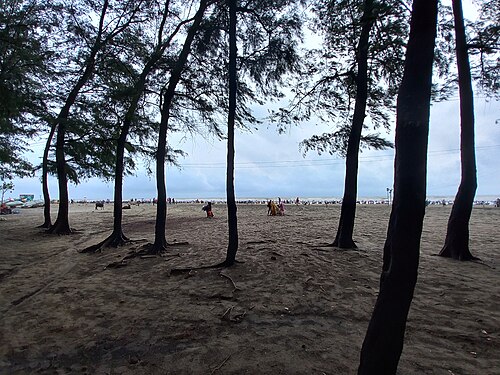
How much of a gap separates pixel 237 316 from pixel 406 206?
3510mm

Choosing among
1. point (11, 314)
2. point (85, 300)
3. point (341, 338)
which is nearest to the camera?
point (341, 338)

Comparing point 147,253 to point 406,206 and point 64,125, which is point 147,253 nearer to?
point 64,125

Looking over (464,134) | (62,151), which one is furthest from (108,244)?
(464,134)

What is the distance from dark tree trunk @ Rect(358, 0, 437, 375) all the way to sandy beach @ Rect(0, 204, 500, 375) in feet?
3.24

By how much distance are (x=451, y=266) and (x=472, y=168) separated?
3.26 meters

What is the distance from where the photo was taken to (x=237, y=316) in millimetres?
5031

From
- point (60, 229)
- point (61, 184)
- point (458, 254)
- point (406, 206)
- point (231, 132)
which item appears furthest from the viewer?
point (60, 229)

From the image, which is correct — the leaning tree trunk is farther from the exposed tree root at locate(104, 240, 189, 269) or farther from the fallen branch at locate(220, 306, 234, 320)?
the fallen branch at locate(220, 306, 234, 320)

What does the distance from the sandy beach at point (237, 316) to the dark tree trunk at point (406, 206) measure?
38.9 inches

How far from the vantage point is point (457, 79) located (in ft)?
32.0

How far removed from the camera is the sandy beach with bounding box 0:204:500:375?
3680 millimetres

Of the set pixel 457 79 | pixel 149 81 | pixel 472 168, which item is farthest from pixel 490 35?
pixel 149 81

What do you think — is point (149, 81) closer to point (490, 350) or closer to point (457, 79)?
point (457, 79)

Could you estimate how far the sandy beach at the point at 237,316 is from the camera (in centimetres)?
368
